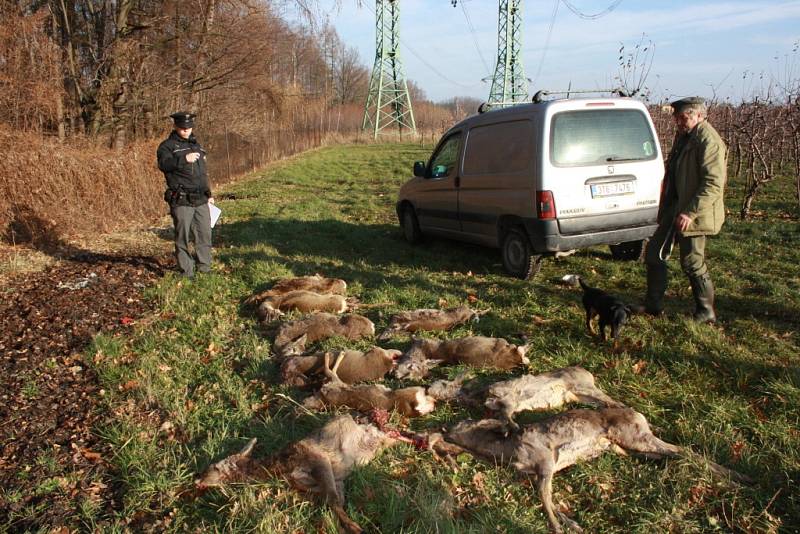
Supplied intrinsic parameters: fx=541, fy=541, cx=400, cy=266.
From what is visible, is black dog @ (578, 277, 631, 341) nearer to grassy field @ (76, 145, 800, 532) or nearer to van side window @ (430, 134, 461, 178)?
grassy field @ (76, 145, 800, 532)

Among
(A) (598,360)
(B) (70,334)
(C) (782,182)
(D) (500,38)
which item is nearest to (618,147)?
(A) (598,360)

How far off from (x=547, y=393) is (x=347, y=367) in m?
1.57

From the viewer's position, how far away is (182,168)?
693cm

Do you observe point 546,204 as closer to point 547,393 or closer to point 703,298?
point 703,298

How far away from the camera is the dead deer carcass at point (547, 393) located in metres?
3.68

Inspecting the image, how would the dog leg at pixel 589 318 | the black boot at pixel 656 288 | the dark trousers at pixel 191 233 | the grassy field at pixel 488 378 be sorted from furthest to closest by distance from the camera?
the dark trousers at pixel 191 233
the black boot at pixel 656 288
the dog leg at pixel 589 318
the grassy field at pixel 488 378

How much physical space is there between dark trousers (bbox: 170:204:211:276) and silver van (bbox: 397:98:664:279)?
12.5 feet

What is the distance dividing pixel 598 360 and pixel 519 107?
12.1 feet

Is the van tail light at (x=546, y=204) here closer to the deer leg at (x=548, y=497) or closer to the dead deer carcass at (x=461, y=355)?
the dead deer carcass at (x=461, y=355)

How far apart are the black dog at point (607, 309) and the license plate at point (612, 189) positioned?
6.23ft

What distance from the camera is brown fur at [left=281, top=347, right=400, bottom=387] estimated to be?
433 centimetres

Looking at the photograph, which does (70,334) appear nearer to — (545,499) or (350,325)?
(350,325)

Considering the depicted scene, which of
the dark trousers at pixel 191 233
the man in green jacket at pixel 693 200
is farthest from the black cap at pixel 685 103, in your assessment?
the dark trousers at pixel 191 233

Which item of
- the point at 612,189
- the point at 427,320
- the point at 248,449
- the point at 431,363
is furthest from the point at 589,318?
the point at 248,449
